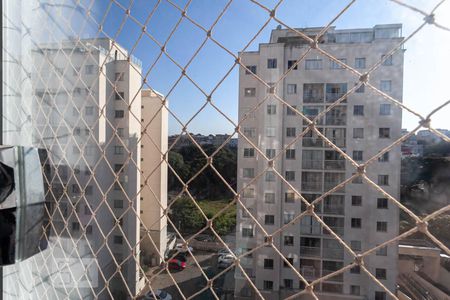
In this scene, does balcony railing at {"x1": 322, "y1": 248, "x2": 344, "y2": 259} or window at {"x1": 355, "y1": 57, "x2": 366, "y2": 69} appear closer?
window at {"x1": 355, "y1": 57, "x2": 366, "y2": 69}

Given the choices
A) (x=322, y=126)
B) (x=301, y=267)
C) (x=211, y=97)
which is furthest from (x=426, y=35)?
(x=301, y=267)

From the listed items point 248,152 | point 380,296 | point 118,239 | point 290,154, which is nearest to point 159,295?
point 118,239

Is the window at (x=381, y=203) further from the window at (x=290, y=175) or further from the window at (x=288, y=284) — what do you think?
the window at (x=288, y=284)

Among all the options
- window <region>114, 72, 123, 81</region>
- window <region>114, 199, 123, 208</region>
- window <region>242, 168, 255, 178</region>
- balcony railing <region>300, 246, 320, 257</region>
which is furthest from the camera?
balcony railing <region>300, 246, 320, 257</region>

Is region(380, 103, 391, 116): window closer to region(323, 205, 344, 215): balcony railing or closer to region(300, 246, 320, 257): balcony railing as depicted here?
region(323, 205, 344, 215): balcony railing

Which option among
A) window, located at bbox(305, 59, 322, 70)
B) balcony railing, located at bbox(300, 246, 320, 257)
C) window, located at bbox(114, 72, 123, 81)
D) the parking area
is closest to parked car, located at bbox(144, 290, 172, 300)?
the parking area

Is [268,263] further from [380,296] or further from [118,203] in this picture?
[118,203]

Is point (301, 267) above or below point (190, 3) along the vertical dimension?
below

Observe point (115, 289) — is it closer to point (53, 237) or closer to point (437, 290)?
point (53, 237)
